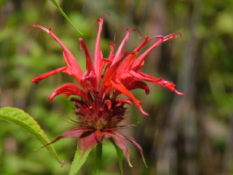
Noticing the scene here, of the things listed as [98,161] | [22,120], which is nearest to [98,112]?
[98,161]

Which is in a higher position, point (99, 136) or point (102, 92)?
point (102, 92)

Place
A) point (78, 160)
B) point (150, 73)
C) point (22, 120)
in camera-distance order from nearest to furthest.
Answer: point (22, 120), point (78, 160), point (150, 73)

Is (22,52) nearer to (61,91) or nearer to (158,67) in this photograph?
(158,67)

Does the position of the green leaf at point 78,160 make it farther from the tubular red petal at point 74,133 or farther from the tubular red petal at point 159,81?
the tubular red petal at point 159,81

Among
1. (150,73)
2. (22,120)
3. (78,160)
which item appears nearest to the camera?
(22,120)

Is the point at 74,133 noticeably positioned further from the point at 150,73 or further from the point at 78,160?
the point at 150,73

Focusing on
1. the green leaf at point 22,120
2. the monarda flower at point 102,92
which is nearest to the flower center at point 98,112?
the monarda flower at point 102,92

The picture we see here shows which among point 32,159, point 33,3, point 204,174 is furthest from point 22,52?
point 204,174

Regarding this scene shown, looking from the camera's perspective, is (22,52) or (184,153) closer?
(22,52)
